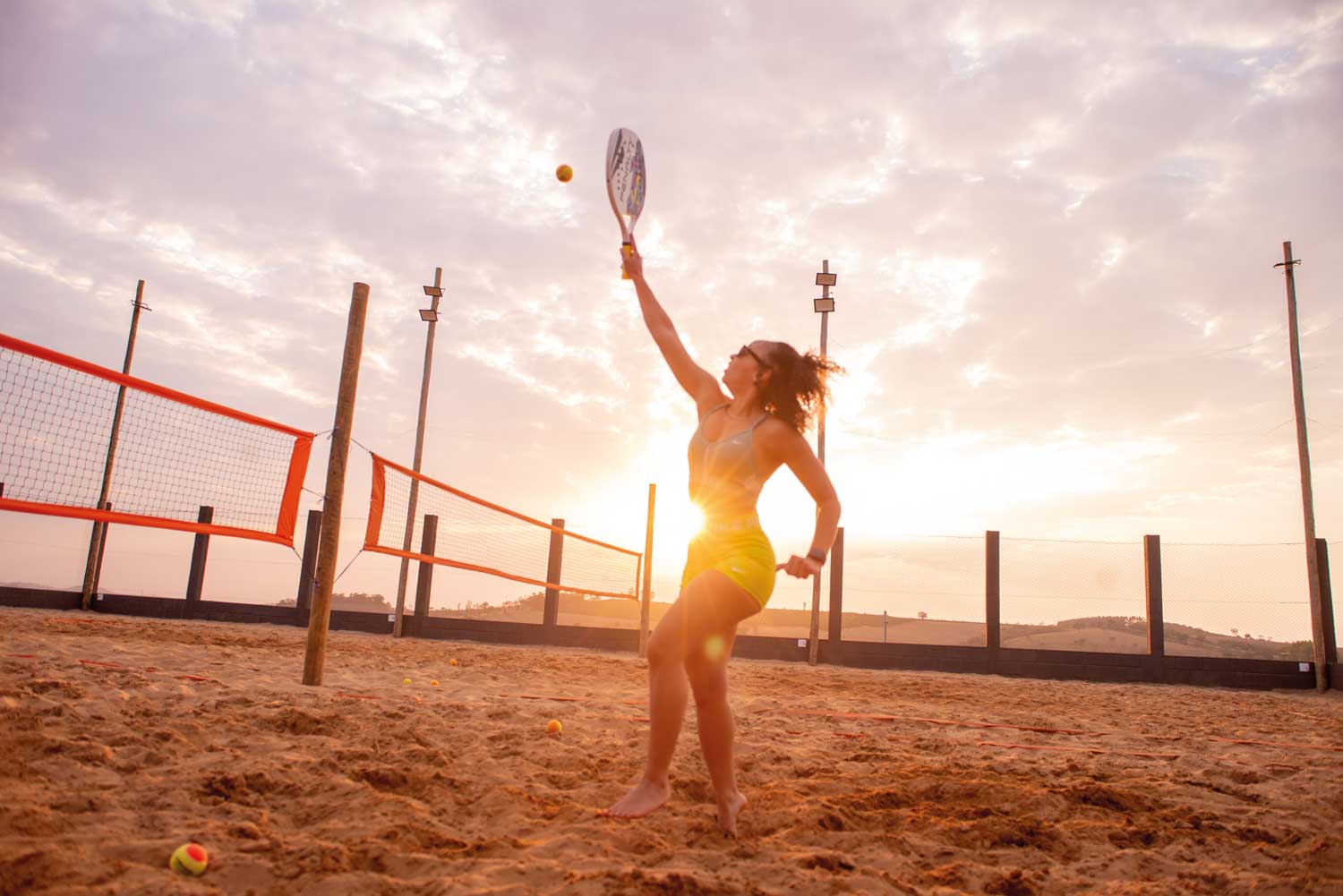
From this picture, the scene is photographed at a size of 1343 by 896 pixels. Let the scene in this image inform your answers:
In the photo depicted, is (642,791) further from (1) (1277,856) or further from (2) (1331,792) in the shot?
(2) (1331,792)

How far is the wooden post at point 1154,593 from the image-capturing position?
1042 centimetres

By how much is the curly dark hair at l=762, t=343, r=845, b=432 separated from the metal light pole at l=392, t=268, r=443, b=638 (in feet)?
32.5

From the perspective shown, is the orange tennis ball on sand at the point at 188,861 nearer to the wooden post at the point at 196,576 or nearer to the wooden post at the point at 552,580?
the wooden post at the point at 552,580

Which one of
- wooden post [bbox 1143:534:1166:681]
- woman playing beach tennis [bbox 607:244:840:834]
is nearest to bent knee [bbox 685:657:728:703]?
woman playing beach tennis [bbox 607:244:840:834]

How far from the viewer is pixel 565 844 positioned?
6.93 ft

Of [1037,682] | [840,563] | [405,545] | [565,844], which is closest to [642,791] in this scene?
[565,844]

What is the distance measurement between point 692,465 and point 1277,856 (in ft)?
6.86

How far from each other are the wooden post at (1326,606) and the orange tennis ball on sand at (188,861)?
12.7m

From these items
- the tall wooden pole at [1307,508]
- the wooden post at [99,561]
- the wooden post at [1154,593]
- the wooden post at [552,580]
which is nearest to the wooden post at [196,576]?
the wooden post at [99,561]

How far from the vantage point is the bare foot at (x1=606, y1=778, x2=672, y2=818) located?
2377 millimetres

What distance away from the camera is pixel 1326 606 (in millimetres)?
10352

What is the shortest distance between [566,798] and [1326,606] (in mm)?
11843

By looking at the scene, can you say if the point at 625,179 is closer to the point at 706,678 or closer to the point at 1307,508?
the point at 706,678

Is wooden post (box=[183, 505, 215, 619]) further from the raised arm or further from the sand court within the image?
the raised arm
